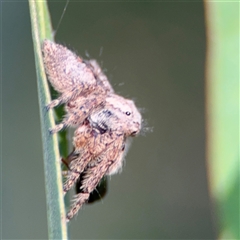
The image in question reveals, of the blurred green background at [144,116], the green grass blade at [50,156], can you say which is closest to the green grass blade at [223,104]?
the green grass blade at [50,156]

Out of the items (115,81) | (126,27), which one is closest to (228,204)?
(115,81)

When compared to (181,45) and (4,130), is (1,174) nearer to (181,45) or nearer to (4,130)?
(4,130)

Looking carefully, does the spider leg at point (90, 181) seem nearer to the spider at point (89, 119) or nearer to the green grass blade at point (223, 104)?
the spider at point (89, 119)

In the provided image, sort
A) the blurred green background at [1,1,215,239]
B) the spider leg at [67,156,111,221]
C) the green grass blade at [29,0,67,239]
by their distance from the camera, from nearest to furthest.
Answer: the green grass blade at [29,0,67,239] → the spider leg at [67,156,111,221] → the blurred green background at [1,1,215,239]

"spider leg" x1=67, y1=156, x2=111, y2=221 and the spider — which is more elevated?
the spider

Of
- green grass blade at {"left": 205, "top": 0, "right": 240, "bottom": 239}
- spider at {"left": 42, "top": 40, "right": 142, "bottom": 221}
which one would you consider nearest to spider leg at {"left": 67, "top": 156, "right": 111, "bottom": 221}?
spider at {"left": 42, "top": 40, "right": 142, "bottom": 221}

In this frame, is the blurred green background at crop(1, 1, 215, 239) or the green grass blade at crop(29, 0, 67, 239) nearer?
the green grass blade at crop(29, 0, 67, 239)

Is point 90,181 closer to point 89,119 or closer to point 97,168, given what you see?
point 97,168

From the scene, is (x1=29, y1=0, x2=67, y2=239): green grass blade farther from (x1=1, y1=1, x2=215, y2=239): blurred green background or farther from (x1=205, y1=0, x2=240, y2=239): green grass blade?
(x1=1, y1=1, x2=215, y2=239): blurred green background
